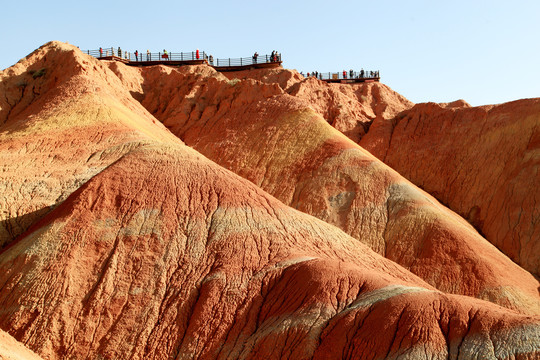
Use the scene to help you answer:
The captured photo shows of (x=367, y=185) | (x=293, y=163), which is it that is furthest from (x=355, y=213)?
(x=293, y=163)

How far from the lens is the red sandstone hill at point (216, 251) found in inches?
1020

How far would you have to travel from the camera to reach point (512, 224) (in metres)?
47.0

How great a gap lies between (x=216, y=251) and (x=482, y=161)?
26375mm

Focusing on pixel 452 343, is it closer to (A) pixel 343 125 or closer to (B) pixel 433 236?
(B) pixel 433 236

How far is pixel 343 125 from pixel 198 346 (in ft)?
117

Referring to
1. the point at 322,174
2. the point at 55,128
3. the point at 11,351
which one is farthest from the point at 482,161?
the point at 11,351

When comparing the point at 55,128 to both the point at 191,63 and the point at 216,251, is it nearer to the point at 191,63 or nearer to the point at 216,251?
the point at 216,251

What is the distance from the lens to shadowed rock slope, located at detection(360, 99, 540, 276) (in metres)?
46.9

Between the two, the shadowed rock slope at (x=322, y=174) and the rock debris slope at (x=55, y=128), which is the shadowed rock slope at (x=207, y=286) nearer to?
the rock debris slope at (x=55, y=128)

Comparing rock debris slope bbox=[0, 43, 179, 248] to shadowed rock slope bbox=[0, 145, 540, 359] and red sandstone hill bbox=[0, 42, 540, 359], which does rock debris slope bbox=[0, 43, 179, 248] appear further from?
shadowed rock slope bbox=[0, 145, 540, 359]

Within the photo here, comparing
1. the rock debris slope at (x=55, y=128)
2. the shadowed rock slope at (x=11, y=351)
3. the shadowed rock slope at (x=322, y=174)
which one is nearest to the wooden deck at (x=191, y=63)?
the shadowed rock slope at (x=322, y=174)

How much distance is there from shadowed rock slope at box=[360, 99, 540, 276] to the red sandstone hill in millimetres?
4268

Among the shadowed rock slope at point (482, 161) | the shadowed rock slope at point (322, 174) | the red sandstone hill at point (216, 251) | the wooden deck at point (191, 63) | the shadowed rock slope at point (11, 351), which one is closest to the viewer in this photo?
the shadowed rock slope at point (11, 351)

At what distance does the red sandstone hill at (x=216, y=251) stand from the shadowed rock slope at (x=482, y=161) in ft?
14.0
